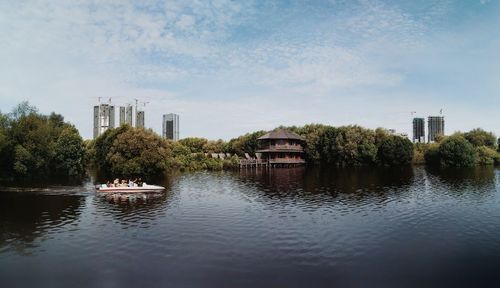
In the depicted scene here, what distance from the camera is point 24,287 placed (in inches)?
708

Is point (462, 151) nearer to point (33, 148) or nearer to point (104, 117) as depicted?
point (33, 148)

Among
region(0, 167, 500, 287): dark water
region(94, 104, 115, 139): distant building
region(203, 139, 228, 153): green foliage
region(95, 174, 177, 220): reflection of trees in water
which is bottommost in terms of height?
region(0, 167, 500, 287): dark water

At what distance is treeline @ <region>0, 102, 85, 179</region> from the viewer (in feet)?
198

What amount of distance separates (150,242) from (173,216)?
8112 mm

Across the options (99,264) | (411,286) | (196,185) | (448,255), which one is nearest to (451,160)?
(196,185)

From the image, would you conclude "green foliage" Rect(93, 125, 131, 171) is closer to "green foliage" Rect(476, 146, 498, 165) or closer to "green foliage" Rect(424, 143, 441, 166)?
"green foliage" Rect(424, 143, 441, 166)

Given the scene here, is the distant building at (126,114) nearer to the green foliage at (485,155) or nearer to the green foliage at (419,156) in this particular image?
the green foliage at (419,156)

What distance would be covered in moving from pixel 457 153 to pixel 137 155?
3055 inches

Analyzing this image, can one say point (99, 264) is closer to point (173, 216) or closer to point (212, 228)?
point (212, 228)

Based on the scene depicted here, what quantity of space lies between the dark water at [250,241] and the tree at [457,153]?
57682 mm

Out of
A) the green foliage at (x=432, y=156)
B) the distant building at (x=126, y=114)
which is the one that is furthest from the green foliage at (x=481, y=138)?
the distant building at (x=126, y=114)

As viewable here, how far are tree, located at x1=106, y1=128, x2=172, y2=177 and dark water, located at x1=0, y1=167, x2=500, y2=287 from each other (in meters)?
21.0

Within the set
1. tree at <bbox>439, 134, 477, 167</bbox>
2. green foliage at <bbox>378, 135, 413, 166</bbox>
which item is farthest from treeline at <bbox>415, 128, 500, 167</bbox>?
green foliage at <bbox>378, 135, 413, 166</bbox>

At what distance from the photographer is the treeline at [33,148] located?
198 ft
